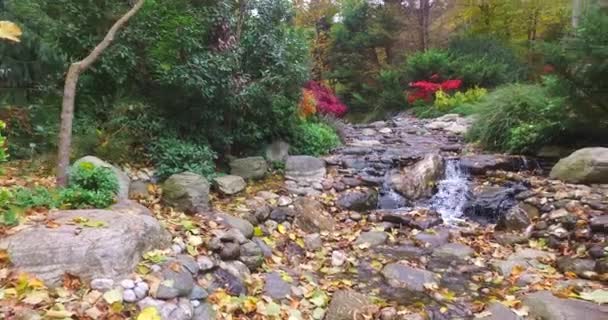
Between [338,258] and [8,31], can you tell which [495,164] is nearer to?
[338,258]

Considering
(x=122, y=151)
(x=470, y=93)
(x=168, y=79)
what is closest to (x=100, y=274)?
(x=122, y=151)

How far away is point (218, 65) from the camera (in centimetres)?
483

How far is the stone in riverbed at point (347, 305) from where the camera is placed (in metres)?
3.13

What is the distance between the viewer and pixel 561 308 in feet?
9.86

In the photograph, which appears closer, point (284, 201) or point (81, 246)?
point (81, 246)

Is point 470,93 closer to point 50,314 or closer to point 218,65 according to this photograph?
point 218,65

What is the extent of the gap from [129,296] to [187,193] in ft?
5.28

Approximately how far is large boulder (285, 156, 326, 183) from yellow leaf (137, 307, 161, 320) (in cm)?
331

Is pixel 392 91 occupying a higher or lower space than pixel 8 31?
lower

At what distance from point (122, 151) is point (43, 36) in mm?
1547

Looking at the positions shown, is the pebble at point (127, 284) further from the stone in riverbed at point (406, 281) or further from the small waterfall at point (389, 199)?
the small waterfall at point (389, 199)

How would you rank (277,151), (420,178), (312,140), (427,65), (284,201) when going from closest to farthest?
1. (284,201)
2. (420,178)
3. (277,151)
4. (312,140)
5. (427,65)

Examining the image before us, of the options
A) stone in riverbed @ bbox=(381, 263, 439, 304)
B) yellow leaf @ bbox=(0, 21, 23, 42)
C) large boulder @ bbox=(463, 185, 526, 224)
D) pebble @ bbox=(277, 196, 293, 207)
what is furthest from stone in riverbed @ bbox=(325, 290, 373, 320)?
yellow leaf @ bbox=(0, 21, 23, 42)

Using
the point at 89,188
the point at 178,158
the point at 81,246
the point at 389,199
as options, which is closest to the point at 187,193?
the point at 178,158
